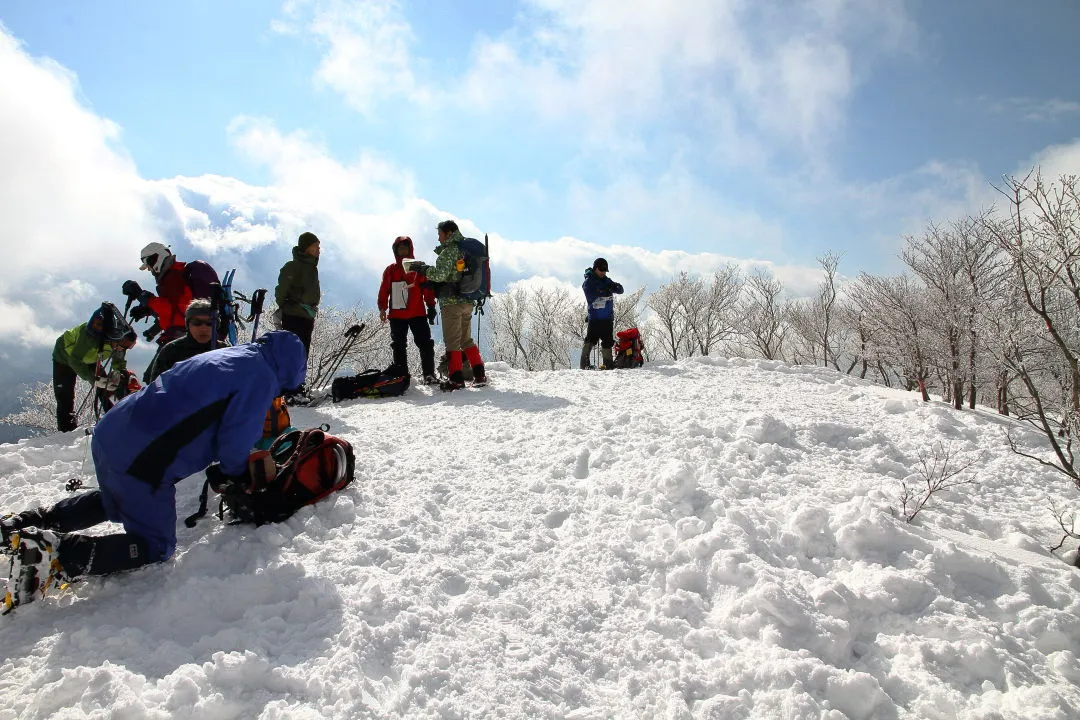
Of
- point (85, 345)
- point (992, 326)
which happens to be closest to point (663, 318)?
point (992, 326)

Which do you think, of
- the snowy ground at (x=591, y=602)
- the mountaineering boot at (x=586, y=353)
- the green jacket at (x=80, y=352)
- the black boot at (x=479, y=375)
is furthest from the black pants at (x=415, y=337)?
the mountaineering boot at (x=586, y=353)

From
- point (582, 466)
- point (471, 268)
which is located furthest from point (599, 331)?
point (582, 466)

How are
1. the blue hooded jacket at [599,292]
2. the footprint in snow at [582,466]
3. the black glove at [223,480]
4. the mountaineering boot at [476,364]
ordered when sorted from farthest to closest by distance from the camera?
the blue hooded jacket at [599,292]
the mountaineering boot at [476,364]
the footprint in snow at [582,466]
the black glove at [223,480]

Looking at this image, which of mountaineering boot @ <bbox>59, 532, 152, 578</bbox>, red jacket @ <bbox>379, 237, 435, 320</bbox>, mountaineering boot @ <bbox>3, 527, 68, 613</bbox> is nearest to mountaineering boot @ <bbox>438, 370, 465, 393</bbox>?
red jacket @ <bbox>379, 237, 435, 320</bbox>

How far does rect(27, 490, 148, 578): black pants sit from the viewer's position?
267cm

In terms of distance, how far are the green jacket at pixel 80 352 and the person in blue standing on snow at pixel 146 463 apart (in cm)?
340

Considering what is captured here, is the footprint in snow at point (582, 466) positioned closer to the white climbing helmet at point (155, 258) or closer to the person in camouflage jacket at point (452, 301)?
the person in camouflage jacket at point (452, 301)

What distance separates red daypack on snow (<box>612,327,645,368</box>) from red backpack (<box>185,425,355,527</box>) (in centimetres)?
750

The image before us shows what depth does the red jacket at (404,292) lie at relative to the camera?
25.0 feet

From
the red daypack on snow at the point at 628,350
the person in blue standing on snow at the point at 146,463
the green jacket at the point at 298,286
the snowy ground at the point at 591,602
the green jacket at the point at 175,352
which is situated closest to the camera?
the snowy ground at the point at 591,602

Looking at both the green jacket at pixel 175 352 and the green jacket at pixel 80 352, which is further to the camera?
the green jacket at pixel 80 352

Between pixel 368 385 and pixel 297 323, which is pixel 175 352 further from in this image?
pixel 368 385

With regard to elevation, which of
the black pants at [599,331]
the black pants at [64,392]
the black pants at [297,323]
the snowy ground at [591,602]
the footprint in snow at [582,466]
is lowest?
the snowy ground at [591,602]

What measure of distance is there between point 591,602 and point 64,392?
622cm
